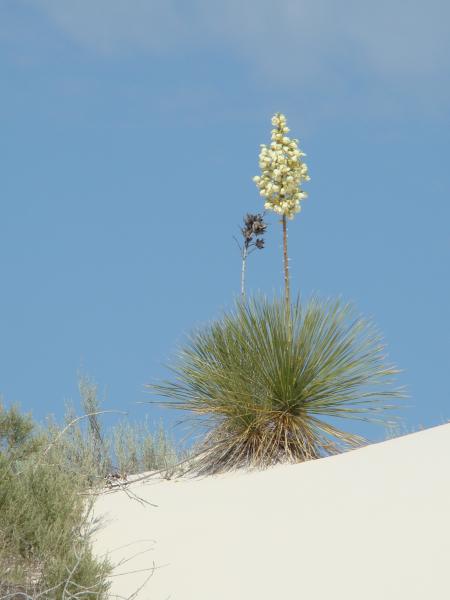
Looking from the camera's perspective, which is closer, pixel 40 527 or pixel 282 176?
pixel 40 527

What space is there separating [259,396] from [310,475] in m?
1.13

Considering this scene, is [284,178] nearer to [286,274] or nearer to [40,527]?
[286,274]

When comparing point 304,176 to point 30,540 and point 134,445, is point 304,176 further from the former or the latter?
point 30,540

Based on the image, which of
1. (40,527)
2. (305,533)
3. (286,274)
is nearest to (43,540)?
(40,527)

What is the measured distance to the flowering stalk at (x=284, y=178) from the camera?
A: 661 centimetres

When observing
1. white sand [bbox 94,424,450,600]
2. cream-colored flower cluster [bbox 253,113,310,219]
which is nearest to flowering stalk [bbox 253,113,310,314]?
cream-colored flower cluster [bbox 253,113,310,219]

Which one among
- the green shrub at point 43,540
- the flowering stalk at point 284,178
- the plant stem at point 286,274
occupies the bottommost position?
the green shrub at point 43,540

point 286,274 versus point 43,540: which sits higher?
point 286,274

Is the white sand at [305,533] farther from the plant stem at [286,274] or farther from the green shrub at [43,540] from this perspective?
the plant stem at [286,274]

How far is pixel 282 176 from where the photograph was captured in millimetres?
6680

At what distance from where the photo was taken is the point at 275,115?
22.6ft

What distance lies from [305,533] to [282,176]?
3.10 meters

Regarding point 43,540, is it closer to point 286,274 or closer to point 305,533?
point 305,533

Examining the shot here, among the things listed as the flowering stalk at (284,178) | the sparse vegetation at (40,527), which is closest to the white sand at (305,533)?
the sparse vegetation at (40,527)
